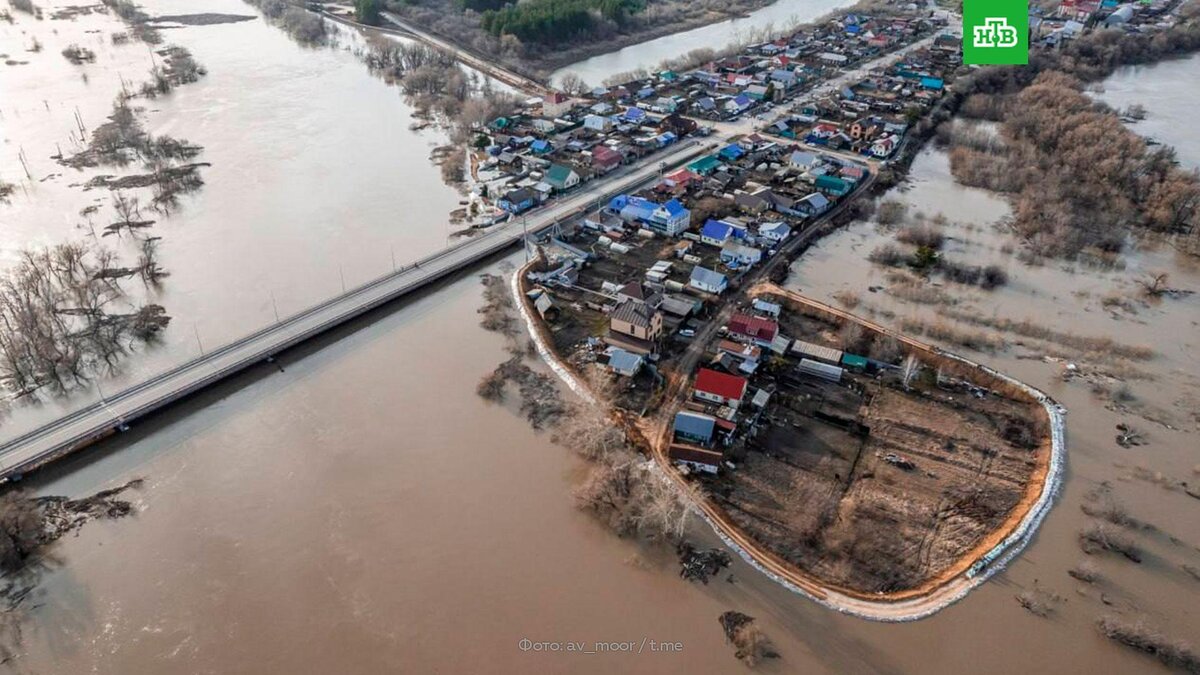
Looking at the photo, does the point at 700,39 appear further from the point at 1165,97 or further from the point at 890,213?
the point at 890,213

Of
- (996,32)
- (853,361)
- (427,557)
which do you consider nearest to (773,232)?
(853,361)

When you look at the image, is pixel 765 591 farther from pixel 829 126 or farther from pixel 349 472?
pixel 829 126

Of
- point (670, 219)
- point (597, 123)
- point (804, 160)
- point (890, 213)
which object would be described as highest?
point (597, 123)

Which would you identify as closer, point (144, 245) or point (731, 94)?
point (144, 245)

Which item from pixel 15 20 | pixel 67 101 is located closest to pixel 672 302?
pixel 67 101

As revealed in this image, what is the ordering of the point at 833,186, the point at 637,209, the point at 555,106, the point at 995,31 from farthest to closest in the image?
→ the point at 555,106 → the point at 995,31 → the point at 833,186 → the point at 637,209

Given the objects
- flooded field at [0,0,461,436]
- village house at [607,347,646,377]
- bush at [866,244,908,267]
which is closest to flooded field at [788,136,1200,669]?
bush at [866,244,908,267]
